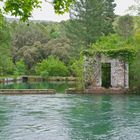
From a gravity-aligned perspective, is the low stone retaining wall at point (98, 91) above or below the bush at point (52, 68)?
below

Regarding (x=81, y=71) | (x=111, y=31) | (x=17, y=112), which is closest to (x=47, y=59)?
(x=111, y=31)

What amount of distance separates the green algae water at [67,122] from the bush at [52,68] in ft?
128

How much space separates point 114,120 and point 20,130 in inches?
161

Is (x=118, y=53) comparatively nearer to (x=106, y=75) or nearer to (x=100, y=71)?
(x=100, y=71)

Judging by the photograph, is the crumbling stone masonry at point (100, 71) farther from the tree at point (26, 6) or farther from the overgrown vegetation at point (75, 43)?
the tree at point (26, 6)

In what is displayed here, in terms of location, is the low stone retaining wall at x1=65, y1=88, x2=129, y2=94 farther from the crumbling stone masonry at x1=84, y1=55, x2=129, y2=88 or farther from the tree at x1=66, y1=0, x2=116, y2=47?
the tree at x1=66, y1=0, x2=116, y2=47

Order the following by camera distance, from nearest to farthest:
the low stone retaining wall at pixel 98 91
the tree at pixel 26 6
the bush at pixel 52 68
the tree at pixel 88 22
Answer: the tree at pixel 26 6 → the low stone retaining wall at pixel 98 91 → the tree at pixel 88 22 → the bush at pixel 52 68

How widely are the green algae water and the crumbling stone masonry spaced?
10.4 m

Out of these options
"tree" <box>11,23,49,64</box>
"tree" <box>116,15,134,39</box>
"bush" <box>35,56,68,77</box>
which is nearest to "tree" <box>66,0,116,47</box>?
"bush" <box>35,56,68,77</box>

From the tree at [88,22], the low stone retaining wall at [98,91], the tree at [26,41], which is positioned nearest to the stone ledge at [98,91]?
the low stone retaining wall at [98,91]

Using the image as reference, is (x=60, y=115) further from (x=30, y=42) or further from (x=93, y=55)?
(x=30, y=42)

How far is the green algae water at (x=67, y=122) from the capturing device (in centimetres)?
1182

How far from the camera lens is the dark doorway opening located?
32312mm

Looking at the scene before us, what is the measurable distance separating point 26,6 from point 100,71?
1074 inches
